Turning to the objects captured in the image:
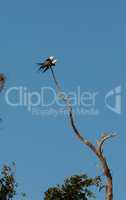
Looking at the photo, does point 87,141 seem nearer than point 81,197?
Yes

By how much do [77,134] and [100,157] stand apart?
376 centimetres

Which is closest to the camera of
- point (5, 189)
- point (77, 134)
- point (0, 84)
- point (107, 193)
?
point (107, 193)

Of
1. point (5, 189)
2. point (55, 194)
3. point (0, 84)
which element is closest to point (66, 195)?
point (55, 194)

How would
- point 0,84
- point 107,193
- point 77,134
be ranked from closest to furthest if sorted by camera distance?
point 107,193
point 77,134
point 0,84

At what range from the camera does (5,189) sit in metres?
72.6

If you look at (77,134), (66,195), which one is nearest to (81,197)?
(66,195)

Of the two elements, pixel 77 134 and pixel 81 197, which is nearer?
pixel 77 134

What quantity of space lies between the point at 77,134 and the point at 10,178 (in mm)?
13915

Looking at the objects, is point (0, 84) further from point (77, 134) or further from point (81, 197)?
point (81, 197)

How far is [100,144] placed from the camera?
192ft

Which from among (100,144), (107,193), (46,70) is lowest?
(107,193)

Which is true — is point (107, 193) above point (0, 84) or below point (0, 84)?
below

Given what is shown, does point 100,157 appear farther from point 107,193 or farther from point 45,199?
point 45,199

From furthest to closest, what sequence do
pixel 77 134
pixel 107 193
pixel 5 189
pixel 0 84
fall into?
pixel 5 189 < pixel 0 84 < pixel 77 134 < pixel 107 193
